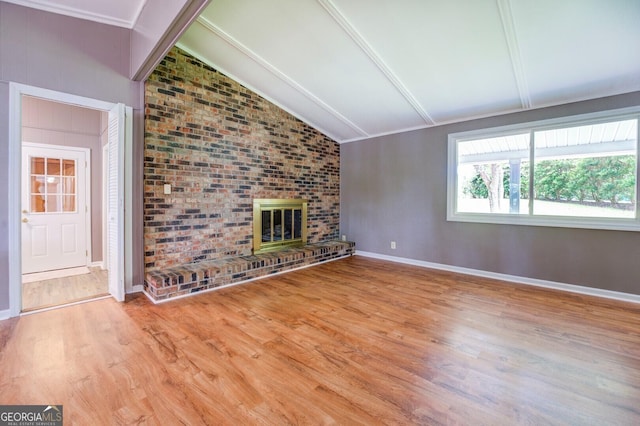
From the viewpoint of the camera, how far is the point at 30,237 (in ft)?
13.6

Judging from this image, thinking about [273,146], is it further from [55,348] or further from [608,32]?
[608,32]

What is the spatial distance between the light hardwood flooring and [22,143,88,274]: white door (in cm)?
70

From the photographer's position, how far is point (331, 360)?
197cm

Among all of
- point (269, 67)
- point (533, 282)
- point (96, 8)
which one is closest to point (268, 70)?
point (269, 67)

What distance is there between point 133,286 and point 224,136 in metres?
2.22

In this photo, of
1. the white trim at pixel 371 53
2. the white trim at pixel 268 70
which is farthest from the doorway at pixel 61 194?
the white trim at pixel 371 53

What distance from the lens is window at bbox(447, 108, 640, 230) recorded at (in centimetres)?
323

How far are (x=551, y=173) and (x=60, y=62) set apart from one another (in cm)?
572

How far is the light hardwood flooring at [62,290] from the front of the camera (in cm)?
296

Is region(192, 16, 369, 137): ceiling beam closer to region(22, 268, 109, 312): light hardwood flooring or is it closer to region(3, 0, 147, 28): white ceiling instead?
region(3, 0, 147, 28): white ceiling

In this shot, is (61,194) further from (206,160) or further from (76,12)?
(76,12)

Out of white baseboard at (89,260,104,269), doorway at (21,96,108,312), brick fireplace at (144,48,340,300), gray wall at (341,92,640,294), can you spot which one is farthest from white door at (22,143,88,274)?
gray wall at (341,92,640,294)

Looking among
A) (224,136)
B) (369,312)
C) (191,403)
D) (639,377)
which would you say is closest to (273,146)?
(224,136)

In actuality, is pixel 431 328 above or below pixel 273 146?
below
